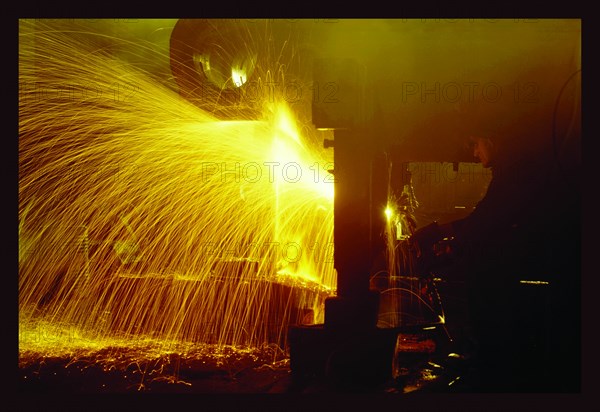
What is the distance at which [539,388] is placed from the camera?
3.25 meters

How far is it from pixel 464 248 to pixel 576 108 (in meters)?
1.10

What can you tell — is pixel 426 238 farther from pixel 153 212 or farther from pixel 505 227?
pixel 153 212

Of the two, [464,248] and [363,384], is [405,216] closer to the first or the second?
[464,248]

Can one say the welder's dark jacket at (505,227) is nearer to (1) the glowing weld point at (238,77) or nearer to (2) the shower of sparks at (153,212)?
(2) the shower of sparks at (153,212)

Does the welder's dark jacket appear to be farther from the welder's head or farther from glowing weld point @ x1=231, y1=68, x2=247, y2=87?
glowing weld point @ x1=231, y1=68, x2=247, y2=87

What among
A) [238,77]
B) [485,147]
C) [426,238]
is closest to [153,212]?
[238,77]

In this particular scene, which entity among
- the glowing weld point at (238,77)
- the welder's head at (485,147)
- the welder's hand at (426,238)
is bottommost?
the welder's hand at (426,238)

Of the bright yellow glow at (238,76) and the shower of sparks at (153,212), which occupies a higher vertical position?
the bright yellow glow at (238,76)

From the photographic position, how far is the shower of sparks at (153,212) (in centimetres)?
446

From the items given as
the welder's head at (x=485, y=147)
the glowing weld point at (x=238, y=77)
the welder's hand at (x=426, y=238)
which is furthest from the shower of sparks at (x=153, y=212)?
the welder's head at (x=485, y=147)

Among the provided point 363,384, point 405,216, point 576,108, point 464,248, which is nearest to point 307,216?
point 405,216

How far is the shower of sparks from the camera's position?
4461 millimetres

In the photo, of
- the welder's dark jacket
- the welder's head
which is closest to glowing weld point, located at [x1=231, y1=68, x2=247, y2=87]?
the welder's head

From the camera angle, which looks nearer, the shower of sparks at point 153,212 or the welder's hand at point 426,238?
the welder's hand at point 426,238
